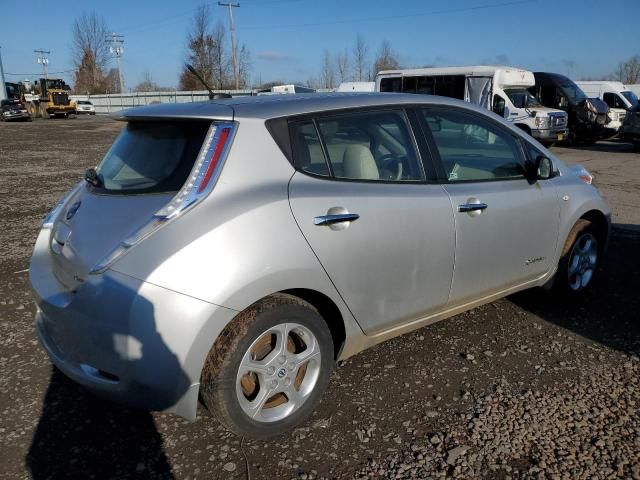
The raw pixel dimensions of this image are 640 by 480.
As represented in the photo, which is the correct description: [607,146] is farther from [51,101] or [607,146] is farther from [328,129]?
[51,101]

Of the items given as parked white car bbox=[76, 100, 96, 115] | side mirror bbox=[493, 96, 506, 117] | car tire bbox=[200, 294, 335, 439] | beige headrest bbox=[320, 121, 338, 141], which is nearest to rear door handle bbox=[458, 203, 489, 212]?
beige headrest bbox=[320, 121, 338, 141]

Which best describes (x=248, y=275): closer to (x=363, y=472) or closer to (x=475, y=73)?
(x=363, y=472)

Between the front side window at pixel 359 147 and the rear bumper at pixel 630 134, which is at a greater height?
the front side window at pixel 359 147

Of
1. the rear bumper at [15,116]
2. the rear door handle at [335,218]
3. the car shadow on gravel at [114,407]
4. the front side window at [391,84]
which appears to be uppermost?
the front side window at [391,84]

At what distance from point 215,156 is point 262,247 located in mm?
487

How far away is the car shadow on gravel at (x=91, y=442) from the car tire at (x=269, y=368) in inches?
17.2

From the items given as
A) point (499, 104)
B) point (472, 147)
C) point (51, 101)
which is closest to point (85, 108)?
point (51, 101)

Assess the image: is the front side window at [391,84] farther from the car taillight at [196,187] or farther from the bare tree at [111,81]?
the bare tree at [111,81]

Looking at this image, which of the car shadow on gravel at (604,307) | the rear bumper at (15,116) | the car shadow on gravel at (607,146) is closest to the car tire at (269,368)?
the car shadow on gravel at (604,307)

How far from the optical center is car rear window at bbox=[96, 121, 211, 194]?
8.02ft

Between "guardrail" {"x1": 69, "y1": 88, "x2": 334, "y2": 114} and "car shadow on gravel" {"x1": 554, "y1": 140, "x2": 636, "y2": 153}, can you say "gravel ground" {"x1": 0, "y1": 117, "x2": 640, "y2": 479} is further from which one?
"guardrail" {"x1": 69, "y1": 88, "x2": 334, "y2": 114}

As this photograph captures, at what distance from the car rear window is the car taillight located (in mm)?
51

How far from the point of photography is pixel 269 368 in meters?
2.53

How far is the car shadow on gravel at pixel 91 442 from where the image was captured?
2.40 metres
